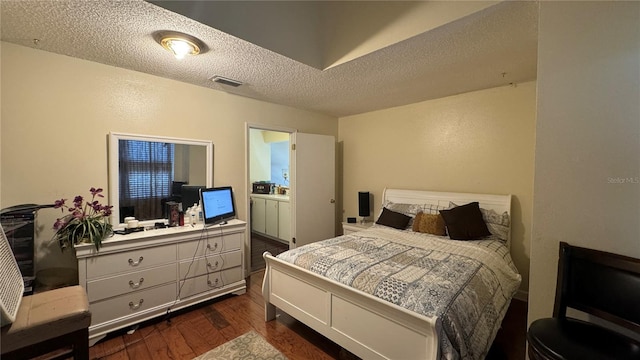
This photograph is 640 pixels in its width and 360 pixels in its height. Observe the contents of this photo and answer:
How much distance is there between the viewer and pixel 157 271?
2336 mm

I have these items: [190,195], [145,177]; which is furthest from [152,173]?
[190,195]

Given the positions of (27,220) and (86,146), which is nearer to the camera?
(27,220)

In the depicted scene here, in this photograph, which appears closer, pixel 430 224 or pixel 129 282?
pixel 129 282

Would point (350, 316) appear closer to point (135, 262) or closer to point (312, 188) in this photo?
point (135, 262)

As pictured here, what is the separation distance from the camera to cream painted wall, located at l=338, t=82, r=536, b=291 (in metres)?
2.78

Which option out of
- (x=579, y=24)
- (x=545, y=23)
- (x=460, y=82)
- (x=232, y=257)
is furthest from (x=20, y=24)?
(x=460, y=82)

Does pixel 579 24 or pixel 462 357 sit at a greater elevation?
pixel 579 24

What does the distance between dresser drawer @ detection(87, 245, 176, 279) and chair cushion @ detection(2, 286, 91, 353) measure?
568 millimetres

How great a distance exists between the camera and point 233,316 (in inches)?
96.9

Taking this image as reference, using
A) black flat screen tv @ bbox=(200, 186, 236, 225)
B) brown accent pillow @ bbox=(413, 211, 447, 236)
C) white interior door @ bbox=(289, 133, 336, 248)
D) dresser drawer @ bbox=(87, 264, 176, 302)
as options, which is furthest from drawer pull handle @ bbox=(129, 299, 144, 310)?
brown accent pillow @ bbox=(413, 211, 447, 236)

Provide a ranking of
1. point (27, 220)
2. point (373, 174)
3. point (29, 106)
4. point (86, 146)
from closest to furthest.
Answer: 1. point (27, 220)
2. point (29, 106)
3. point (86, 146)
4. point (373, 174)

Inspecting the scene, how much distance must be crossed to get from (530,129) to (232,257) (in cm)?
350

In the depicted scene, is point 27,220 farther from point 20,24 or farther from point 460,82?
point 460,82

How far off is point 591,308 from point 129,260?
3089mm
